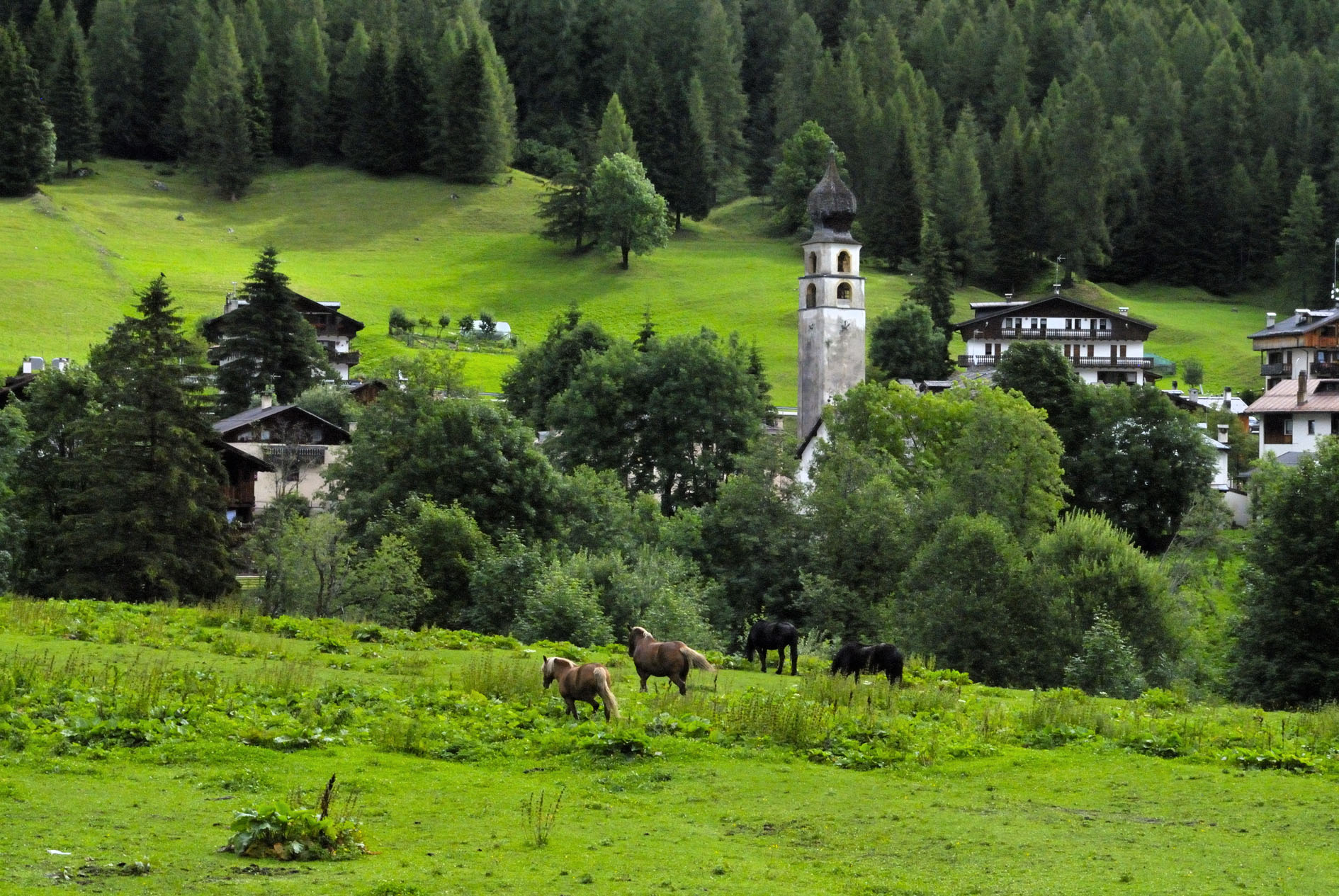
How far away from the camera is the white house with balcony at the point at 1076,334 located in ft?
417

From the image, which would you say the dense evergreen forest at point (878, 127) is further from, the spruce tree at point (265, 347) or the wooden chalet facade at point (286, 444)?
the wooden chalet facade at point (286, 444)

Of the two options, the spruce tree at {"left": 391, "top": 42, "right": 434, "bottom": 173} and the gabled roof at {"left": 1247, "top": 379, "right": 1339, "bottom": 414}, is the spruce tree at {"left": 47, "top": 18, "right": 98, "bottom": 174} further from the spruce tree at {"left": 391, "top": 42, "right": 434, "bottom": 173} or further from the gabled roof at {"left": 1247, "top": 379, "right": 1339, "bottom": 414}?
the gabled roof at {"left": 1247, "top": 379, "right": 1339, "bottom": 414}

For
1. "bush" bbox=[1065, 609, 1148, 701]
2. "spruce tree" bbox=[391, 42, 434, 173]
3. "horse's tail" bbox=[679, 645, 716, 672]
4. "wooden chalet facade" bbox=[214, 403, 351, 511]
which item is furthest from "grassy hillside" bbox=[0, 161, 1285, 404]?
"horse's tail" bbox=[679, 645, 716, 672]

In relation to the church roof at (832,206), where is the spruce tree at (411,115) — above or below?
above

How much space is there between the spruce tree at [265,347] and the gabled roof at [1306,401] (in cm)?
5680

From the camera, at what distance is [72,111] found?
169 m

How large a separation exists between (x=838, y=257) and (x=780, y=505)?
109 feet

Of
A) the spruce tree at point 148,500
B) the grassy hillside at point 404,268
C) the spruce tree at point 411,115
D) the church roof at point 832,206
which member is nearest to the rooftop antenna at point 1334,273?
the grassy hillside at point 404,268

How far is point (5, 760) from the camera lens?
16516 mm

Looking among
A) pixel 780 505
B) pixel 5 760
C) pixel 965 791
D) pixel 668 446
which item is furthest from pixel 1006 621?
pixel 668 446

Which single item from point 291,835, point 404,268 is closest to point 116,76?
point 404,268

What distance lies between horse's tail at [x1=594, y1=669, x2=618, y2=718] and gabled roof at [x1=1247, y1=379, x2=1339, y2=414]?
287ft

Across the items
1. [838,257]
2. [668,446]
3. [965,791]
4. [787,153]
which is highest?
[787,153]

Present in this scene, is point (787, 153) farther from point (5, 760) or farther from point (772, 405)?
point (5, 760)
